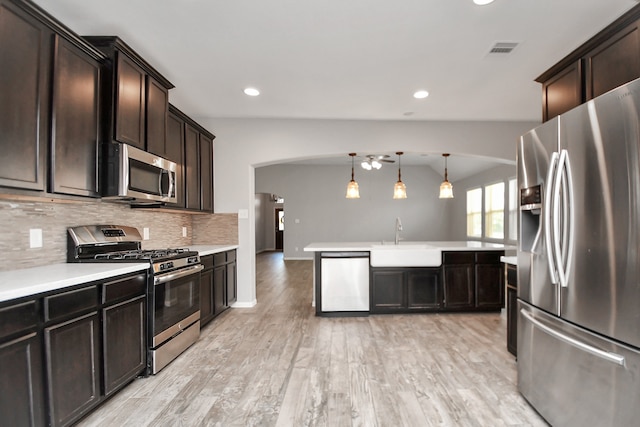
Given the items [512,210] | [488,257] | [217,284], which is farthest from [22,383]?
[512,210]

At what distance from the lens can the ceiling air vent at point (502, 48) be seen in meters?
2.64

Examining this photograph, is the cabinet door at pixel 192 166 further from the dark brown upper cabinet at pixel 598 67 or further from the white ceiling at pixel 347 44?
the dark brown upper cabinet at pixel 598 67

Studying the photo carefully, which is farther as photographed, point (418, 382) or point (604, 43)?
point (418, 382)

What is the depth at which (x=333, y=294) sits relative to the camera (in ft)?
13.4

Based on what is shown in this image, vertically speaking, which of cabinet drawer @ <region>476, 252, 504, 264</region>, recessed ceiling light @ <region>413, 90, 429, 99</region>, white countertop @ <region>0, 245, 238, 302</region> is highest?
recessed ceiling light @ <region>413, 90, 429, 99</region>

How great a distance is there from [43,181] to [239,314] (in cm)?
278

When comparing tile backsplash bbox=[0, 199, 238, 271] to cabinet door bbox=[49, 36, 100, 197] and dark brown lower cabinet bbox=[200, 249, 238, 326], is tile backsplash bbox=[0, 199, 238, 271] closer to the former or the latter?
cabinet door bbox=[49, 36, 100, 197]

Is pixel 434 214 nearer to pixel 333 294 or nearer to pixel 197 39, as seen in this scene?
pixel 333 294

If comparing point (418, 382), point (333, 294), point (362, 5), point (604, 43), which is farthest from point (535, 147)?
point (333, 294)

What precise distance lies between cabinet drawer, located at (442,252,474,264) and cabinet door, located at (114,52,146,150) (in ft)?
11.6

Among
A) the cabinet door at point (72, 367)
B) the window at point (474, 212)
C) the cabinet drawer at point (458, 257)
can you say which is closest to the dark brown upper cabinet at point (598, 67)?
the cabinet drawer at point (458, 257)

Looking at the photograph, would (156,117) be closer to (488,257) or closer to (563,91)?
(563,91)

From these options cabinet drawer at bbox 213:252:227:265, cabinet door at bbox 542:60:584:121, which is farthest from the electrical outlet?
cabinet door at bbox 542:60:584:121

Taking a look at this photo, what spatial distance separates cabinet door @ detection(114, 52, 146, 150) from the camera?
2436 millimetres
